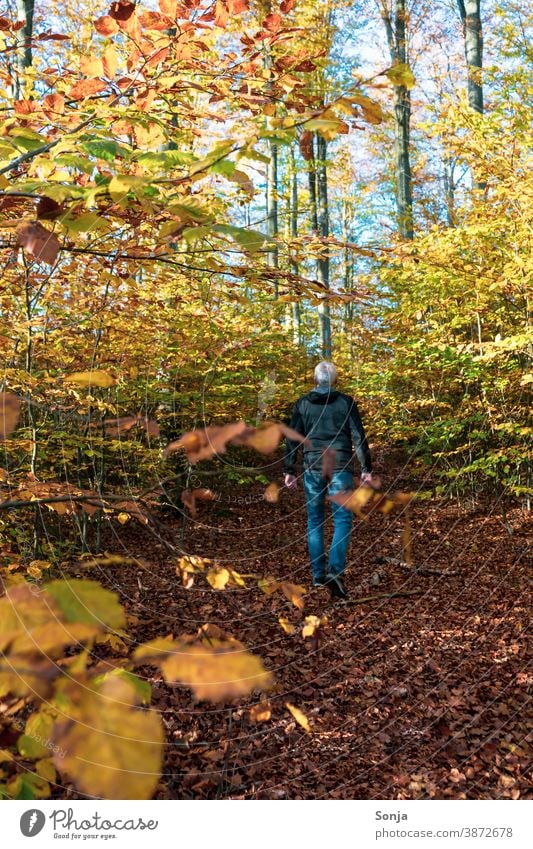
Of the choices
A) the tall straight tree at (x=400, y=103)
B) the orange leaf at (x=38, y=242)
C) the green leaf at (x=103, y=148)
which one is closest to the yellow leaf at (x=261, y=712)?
the orange leaf at (x=38, y=242)

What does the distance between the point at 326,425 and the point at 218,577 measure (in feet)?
8.39

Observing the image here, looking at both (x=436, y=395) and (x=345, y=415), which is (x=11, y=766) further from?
(x=436, y=395)

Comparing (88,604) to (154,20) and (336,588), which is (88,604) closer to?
(154,20)

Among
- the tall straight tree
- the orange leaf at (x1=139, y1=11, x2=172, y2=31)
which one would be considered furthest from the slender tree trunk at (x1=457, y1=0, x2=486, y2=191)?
the orange leaf at (x1=139, y1=11, x2=172, y2=31)

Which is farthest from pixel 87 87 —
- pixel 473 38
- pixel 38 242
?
pixel 473 38

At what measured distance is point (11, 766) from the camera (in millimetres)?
1480

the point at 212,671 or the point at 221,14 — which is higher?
the point at 221,14

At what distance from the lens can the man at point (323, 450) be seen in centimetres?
337

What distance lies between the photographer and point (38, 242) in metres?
0.89

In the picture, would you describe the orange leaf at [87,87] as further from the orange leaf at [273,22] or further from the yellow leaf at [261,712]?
the yellow leaf at [261,712]

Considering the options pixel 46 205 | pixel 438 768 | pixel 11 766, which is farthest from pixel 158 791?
pixel 46 205

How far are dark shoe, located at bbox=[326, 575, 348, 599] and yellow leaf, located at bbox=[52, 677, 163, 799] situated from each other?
3.14 meters

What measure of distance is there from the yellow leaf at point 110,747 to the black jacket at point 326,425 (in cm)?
273

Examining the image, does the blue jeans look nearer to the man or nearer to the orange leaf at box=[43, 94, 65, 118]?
the man
